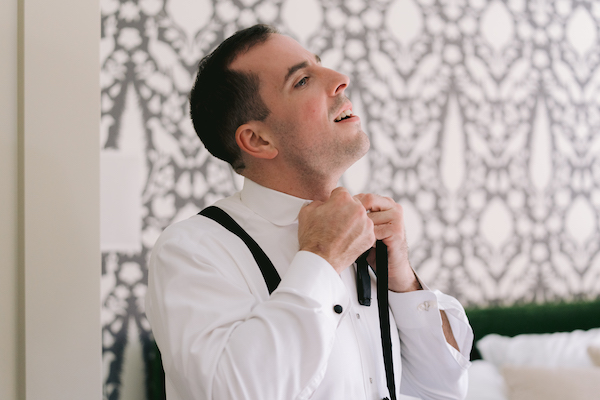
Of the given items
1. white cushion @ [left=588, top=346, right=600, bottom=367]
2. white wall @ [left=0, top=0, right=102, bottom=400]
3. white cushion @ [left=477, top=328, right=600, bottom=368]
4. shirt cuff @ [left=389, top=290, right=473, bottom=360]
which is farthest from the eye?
white cushion @ [left=588, top=346, right=600, bottom=367]

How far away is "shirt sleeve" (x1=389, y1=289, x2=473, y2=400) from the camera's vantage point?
3.59ft

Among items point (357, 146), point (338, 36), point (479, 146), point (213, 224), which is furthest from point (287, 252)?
point (479, 146)

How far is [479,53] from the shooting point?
227cm

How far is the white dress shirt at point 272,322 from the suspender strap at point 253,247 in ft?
0.04

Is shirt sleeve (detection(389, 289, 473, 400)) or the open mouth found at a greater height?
the open mouth

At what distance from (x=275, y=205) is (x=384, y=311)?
332 millimetres

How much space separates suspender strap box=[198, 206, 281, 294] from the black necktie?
8.1 inches

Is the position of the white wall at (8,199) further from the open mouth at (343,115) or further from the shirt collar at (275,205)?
the open mouth at (343,115)

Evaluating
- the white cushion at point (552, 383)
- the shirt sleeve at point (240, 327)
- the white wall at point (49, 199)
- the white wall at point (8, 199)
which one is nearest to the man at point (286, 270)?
the shirt sleeve at point (240, 327)

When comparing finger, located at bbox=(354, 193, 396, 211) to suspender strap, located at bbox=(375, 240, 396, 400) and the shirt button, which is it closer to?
suspender strap, located at bbox=(375, 240, 396, 400)

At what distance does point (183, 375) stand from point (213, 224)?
0.32 meters

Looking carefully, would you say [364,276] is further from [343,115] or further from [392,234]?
[343,115]

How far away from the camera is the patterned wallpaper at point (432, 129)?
1819 mm

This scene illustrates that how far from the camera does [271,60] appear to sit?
112 cm
